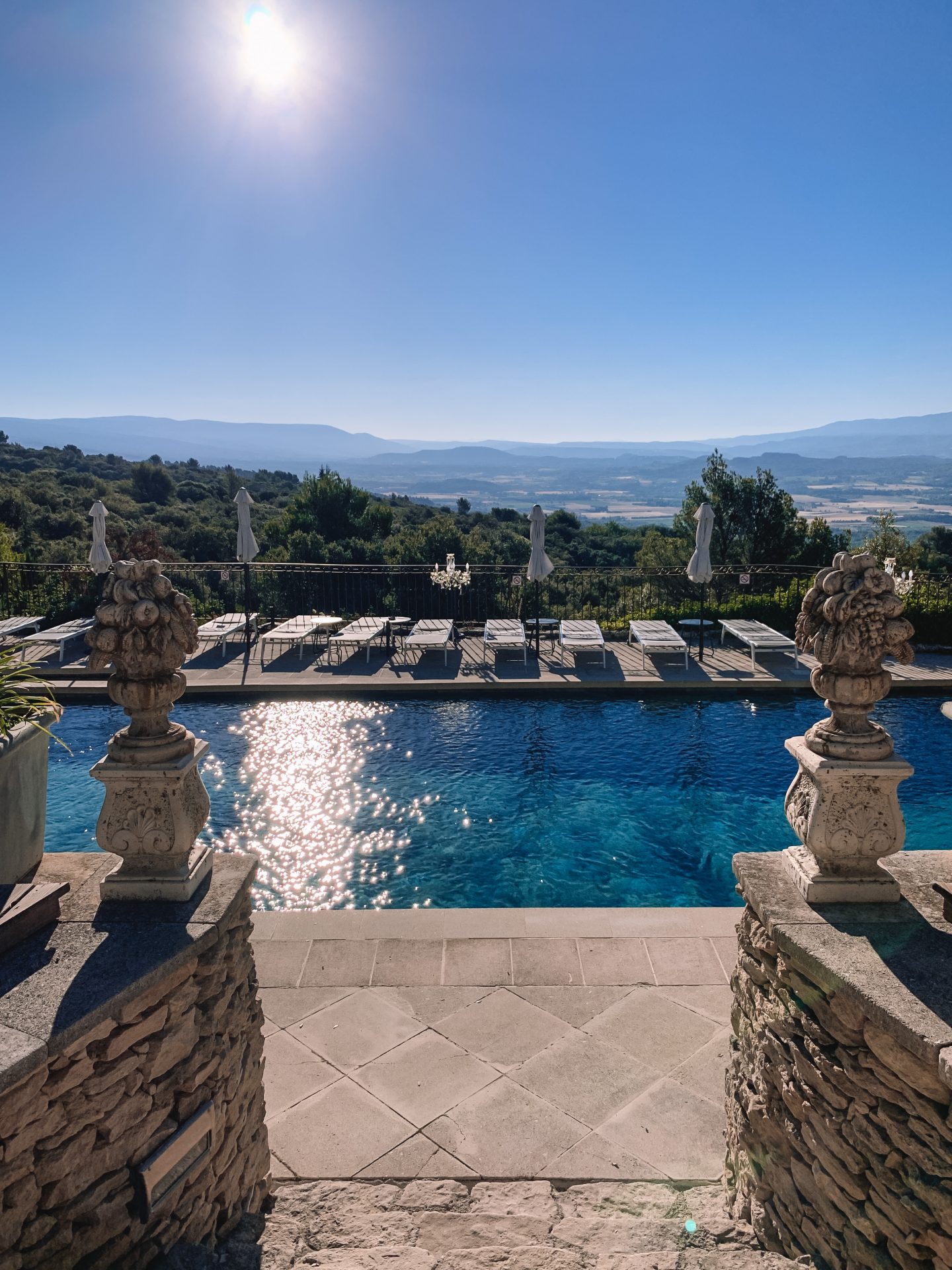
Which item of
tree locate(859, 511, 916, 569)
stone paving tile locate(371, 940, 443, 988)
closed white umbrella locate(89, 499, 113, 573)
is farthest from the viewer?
tree locate(859, 511, 916, 569)

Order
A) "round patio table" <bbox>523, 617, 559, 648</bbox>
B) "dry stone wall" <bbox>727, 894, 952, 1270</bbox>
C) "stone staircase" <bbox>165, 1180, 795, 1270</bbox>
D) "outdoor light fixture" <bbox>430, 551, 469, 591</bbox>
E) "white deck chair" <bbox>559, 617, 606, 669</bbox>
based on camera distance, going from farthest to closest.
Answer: "outdoor light fixture" <bbox>430, 551, 469, 591</bbox> < "round patio table" <bbox>523, 617, 559, 648</bbox> < "white deck chair" <bbox>559, 617, 606, 669</bbox> < "stone staircase" <bbox>165, 1180, 795, 1270</bbox> < "dry stone wall" <bbox>727, 894, 952, 1270</bbox>

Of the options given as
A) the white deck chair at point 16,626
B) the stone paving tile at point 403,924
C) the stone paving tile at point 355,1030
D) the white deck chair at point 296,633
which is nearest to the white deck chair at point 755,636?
the white deck chair at point 296,633

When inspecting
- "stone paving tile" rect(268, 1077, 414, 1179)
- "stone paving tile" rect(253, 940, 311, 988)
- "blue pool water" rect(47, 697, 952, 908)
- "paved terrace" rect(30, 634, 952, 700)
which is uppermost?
"paved terrace" rect(30, 634, 952, 700)

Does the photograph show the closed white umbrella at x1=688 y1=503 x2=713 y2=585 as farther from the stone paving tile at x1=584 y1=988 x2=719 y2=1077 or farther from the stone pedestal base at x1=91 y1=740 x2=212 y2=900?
the stone pedestal base at x1=91 y1=740 x2=212 y2=900

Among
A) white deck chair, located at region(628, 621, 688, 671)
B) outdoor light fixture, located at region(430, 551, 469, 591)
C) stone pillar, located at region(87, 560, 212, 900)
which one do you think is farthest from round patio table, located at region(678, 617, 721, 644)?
stone pillar, located at region(87, 560, 212, 900)

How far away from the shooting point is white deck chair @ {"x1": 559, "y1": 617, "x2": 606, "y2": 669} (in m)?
12.4

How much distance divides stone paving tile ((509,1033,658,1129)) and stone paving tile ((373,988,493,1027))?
0.58 metres

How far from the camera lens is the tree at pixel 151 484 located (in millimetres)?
39906

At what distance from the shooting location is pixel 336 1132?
367cm

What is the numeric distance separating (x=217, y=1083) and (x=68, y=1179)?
70 centimetres

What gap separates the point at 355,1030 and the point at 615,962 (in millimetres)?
1662

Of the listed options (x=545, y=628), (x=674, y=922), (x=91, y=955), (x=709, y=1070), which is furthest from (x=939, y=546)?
(x=91, y=955)

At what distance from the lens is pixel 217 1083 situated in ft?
9.69

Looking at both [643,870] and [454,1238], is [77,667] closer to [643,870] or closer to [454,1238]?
[643,870]
